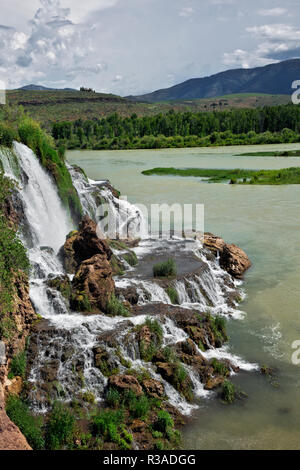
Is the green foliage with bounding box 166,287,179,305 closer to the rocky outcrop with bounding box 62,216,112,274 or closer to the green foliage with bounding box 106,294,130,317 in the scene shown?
the green foliage with bounding box 106,294,130,317

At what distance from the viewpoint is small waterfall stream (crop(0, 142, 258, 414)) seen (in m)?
11.4

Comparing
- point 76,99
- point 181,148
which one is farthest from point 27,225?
point 76,99

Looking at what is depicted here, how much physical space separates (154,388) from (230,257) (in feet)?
33.6

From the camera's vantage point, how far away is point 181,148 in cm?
9412

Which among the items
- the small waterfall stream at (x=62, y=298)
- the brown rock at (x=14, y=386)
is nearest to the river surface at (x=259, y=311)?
the small waterfall stream at (x=62, y=298)

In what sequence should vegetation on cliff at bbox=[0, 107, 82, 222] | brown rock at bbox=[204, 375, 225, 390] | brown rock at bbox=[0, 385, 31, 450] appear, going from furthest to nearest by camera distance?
vegetation on cliff at bbox=[0, 107, 82, 222]
brown rock at bbox=[204, 375, 225, 390]
brown rock at bbox=[0, 385, 31, 450]

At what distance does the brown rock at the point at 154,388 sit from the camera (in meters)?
11.1

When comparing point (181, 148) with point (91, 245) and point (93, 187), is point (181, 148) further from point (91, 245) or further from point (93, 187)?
point (91, 245)

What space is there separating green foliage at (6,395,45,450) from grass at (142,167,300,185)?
37.0 metres

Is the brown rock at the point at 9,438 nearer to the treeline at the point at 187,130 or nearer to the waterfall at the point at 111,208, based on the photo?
the waterfall at the point at 111,208

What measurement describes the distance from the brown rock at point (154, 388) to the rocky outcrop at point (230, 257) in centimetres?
921

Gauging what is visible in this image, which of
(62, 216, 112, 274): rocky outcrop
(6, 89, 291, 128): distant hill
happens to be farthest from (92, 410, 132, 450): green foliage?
(6, 89, 291, 128): distant hill

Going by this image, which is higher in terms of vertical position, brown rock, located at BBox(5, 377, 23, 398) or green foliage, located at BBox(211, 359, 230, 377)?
brown rock, located at BBox(5, 377, 23, 398)
